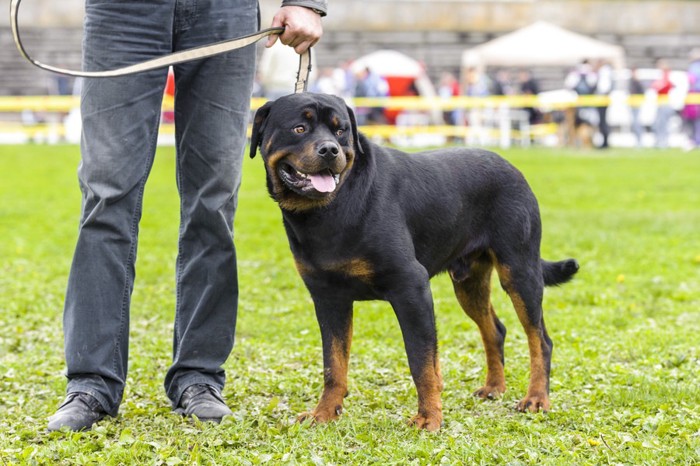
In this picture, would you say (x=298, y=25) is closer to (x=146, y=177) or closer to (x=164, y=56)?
(x=164, y=56)

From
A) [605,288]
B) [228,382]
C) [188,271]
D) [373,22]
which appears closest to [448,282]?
[605,288]

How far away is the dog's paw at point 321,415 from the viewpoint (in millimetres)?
4664

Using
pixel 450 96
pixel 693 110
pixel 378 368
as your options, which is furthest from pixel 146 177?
pixel 450 96

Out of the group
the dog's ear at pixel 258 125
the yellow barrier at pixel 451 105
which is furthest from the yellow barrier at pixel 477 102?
the dog's ear at pixel 258 125

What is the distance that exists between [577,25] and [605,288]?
125 ft

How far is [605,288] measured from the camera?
8266mm

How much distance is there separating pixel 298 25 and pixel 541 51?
99.6 feet

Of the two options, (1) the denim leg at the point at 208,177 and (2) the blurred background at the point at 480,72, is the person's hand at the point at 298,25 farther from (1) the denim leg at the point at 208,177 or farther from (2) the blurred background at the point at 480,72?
(2) the blurred background at the point at 480,72

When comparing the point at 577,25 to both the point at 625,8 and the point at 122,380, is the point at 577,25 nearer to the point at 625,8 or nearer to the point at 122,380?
the point at 625,8

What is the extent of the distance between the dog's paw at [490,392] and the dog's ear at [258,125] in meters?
1.71

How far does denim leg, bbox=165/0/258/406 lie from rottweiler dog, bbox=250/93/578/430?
9.4 inches

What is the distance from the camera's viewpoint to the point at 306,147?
14.2 feet

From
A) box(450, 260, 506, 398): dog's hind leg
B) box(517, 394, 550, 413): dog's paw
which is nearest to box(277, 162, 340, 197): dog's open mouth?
box(450, 260, 506, 398): dog's hind leg

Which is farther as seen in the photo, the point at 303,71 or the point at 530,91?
the point at 530,91
